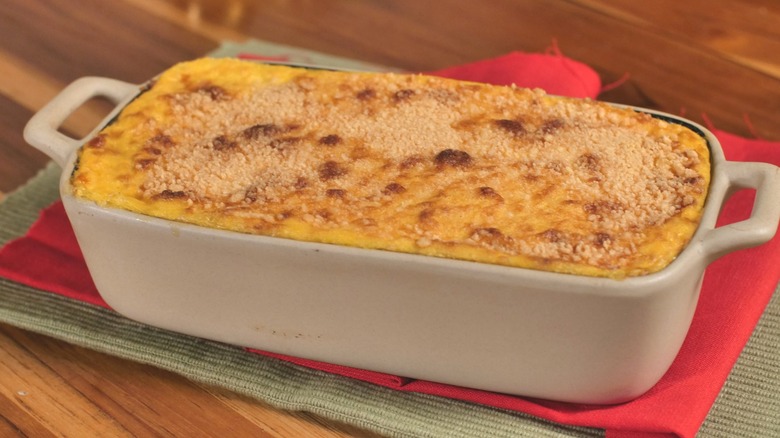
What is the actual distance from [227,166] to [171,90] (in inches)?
8.8

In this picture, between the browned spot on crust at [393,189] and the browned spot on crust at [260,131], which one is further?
the browned spot on crust at [260,131]

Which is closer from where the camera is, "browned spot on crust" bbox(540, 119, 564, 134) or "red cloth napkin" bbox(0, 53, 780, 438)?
"red cloth napkin" bbox(0, 53, 780, 438)

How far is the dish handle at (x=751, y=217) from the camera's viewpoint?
1.11m

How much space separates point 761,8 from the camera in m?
2.20

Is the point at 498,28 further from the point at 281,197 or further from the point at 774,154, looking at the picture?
the point at 281,197

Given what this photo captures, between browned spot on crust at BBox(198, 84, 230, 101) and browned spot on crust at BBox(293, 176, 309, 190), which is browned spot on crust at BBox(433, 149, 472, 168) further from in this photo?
browned spot on crust at BBox(198, 84, 230, 101)

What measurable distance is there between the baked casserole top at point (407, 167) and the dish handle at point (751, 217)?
35 mm

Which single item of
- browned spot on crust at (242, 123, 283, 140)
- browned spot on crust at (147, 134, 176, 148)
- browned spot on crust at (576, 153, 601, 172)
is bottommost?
browned spot on crust at (147, 134, 176, 148)

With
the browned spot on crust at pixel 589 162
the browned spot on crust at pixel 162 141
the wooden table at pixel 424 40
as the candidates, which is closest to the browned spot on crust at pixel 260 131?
the browned spot on crust at pixel 162 141

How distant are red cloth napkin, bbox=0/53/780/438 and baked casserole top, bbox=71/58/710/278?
0.66 feet

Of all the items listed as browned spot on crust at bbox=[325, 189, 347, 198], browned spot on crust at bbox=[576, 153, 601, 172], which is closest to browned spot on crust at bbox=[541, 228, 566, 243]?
browned spot on crust at bbox=[576, 153, 601, 172]

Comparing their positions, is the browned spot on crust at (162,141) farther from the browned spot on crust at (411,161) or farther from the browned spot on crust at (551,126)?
the browned spot on crust at (551,126)

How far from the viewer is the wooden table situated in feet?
6.18

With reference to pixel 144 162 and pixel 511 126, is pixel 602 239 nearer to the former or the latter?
pixel 511 126
